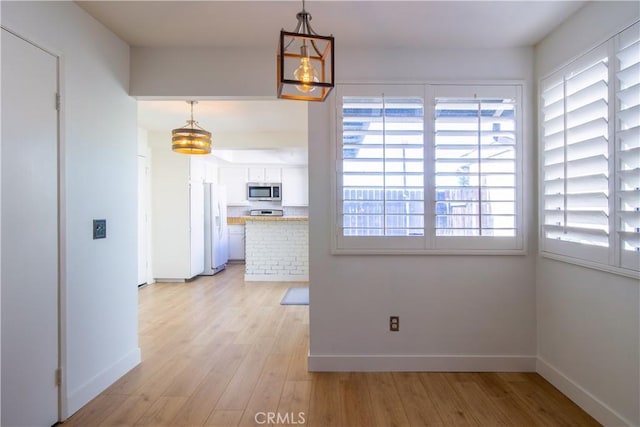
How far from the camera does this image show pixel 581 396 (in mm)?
2020

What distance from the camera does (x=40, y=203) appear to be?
5.87ft

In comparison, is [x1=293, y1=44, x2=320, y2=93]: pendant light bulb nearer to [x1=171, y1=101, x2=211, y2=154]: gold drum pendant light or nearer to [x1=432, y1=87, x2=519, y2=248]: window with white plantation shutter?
[x1=432, y1=87, x2=519, y2=248]: window with white plantation shutter

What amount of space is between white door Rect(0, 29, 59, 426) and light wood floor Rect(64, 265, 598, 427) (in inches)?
14.2

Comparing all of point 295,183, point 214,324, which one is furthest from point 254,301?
point 295,183

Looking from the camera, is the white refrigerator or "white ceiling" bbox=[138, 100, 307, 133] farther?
the white refrigerator

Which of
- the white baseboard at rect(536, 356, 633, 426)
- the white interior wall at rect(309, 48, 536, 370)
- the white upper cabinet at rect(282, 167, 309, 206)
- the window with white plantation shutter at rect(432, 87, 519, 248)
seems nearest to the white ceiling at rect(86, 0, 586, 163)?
the white interior wall at rect(309, 48, 536, 370)

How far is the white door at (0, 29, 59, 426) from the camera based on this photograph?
161cm

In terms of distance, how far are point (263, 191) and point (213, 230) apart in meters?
1.91

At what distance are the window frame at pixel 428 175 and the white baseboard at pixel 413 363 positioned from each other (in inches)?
32.1

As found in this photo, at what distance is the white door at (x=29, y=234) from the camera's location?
161 cm

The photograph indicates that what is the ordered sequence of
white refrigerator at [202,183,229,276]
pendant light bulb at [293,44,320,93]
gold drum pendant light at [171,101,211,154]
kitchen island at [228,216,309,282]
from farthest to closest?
white refrigerator at [202,183,229,276] < kitchen island at [228,216,309,282] < gold drum pendant light at [171,101,211,154] < pendant light bulb at [293,44,320,93]

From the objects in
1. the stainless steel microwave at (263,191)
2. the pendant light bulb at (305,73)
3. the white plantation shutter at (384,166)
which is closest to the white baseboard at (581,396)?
the white plantation shutter at (384,166)

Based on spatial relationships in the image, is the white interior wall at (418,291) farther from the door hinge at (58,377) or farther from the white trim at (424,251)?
the door hinge at (58,377)

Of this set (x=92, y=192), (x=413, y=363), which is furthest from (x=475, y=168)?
(x=92, y=192)
